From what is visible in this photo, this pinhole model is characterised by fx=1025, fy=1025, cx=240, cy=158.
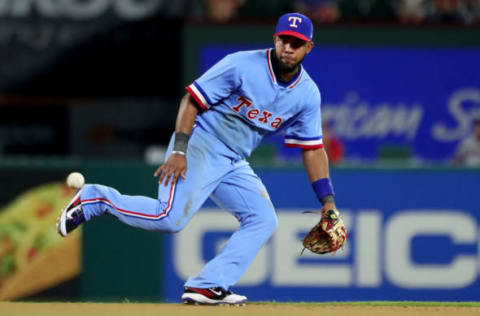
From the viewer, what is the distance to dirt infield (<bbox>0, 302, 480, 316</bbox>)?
585 cm

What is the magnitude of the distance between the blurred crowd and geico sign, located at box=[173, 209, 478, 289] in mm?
4228

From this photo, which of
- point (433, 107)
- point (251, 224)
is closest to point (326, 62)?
point (433, 107)

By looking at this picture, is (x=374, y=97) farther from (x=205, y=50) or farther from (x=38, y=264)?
(x=38, y=264)

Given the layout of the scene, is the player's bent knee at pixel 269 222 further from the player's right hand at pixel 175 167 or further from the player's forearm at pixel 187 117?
the player's forearm at pixel 187 117

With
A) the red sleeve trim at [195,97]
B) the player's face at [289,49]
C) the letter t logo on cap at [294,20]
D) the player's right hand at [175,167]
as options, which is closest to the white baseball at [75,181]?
the player's right hand at [175,167]

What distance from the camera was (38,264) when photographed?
28.9 ft

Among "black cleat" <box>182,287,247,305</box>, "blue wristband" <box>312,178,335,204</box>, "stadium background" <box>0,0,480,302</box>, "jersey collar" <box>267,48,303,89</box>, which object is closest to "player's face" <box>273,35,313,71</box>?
"jersey collar" <box>267,48,303,89</box>

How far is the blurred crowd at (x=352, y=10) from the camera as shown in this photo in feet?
41.0

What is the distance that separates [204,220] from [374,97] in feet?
14.7

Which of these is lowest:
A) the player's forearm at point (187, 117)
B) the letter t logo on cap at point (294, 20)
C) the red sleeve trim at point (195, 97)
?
the player's forearm at point (187, 117)

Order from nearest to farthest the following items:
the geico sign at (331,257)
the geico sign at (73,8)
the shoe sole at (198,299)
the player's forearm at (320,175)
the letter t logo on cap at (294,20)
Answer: the letter t logo on cap at (294,20) < the shoe sole at (198,299) < the player's forearm at (320,175) < the geico sign at (331,257) < the geico sign at (73,8)

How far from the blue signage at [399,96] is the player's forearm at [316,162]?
6.04 m

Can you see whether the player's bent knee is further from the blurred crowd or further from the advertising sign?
the blurred crowd

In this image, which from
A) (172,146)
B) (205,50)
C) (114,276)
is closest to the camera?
(172,146)
